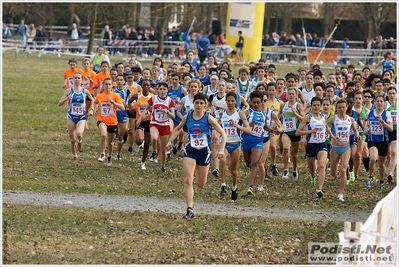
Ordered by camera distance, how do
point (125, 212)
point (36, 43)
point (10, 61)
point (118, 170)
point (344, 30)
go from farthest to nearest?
point (344, 30) < point (36, 43) < point (10, 61) < point (118, 170) < point (125, 212)

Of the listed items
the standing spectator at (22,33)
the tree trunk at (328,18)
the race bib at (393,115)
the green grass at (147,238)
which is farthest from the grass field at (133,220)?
the tree trunk at (328,18)

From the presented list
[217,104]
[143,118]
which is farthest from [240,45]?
[217,104]

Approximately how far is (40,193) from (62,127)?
10.1m

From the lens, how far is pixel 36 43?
184 ft

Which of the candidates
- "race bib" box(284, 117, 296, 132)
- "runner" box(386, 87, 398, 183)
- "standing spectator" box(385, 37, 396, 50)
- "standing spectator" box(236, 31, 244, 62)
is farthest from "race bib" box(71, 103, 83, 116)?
"standing spectator" box(385, 37, 396, 50)

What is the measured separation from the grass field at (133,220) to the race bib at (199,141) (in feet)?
3.42

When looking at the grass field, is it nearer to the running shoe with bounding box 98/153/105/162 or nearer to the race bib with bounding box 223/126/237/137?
the running shoe with bounding box 98/153/105/162

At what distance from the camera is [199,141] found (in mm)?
13734

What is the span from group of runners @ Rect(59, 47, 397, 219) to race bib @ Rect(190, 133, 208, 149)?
0.05 ft

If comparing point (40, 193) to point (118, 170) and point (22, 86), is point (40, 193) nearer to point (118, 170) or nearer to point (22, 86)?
point (118, 170)

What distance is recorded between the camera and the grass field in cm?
1137

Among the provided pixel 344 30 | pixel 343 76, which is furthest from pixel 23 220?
pixel 344 30

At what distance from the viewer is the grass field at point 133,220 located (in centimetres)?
1137

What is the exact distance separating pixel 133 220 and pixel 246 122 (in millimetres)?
2828
